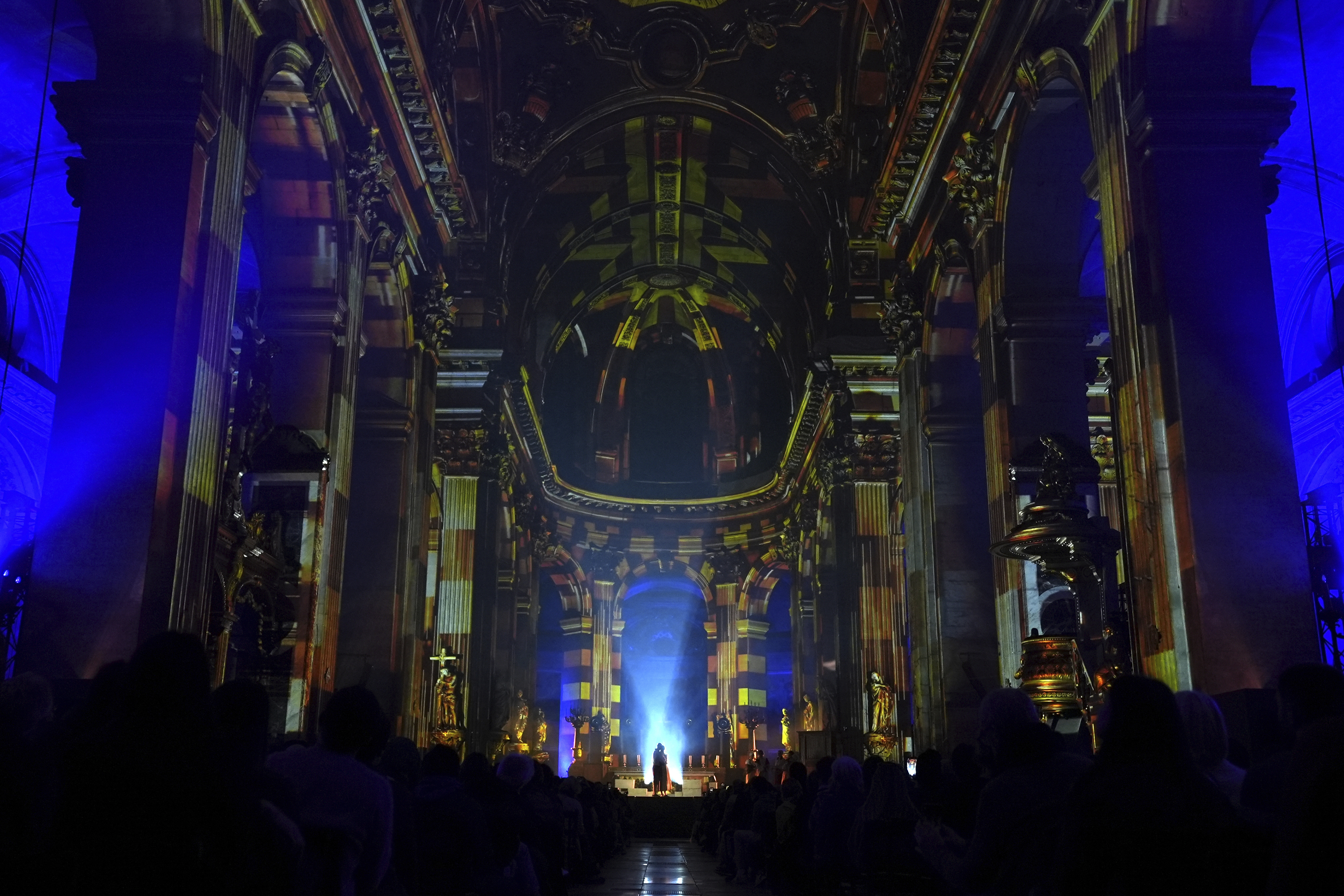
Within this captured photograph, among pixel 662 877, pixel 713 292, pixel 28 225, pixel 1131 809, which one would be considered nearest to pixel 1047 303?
pixel 662 877

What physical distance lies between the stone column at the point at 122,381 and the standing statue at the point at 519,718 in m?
15.3

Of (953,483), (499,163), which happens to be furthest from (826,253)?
(953,483)

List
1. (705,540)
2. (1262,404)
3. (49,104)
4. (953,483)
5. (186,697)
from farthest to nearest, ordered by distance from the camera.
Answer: (705,540) < (953,483) < (49,104) < (1262,404) < (186,697)

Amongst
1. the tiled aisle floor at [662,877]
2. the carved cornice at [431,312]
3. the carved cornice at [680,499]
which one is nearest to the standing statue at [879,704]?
the tiled aisle floor at [662,877]

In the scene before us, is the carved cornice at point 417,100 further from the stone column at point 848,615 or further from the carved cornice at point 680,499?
the stone column at point 848,615

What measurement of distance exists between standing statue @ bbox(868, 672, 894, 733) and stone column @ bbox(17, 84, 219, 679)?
11.8 meters

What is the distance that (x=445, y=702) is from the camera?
15711 millimetres

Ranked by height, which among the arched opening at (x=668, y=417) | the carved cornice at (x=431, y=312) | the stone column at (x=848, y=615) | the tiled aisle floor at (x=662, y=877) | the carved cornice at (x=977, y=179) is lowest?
the tiled aisle floor at (x=662, y=877)

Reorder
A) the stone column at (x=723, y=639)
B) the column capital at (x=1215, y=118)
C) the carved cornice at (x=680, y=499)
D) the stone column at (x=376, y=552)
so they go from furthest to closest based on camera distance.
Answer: the stone column at (x=723, y=639) → the carved cornice at (x=680, y=499) → the stone column at (x=376, y=552) → the column capital at (x=1215, y=118)

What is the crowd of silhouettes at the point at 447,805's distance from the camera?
2.40 meters

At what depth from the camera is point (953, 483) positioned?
46.8 feet

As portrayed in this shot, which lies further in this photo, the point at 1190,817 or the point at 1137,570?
the point at 1137,570

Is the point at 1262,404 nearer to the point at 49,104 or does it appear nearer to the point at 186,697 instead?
the point at 186,697

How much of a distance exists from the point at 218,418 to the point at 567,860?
186 inches
